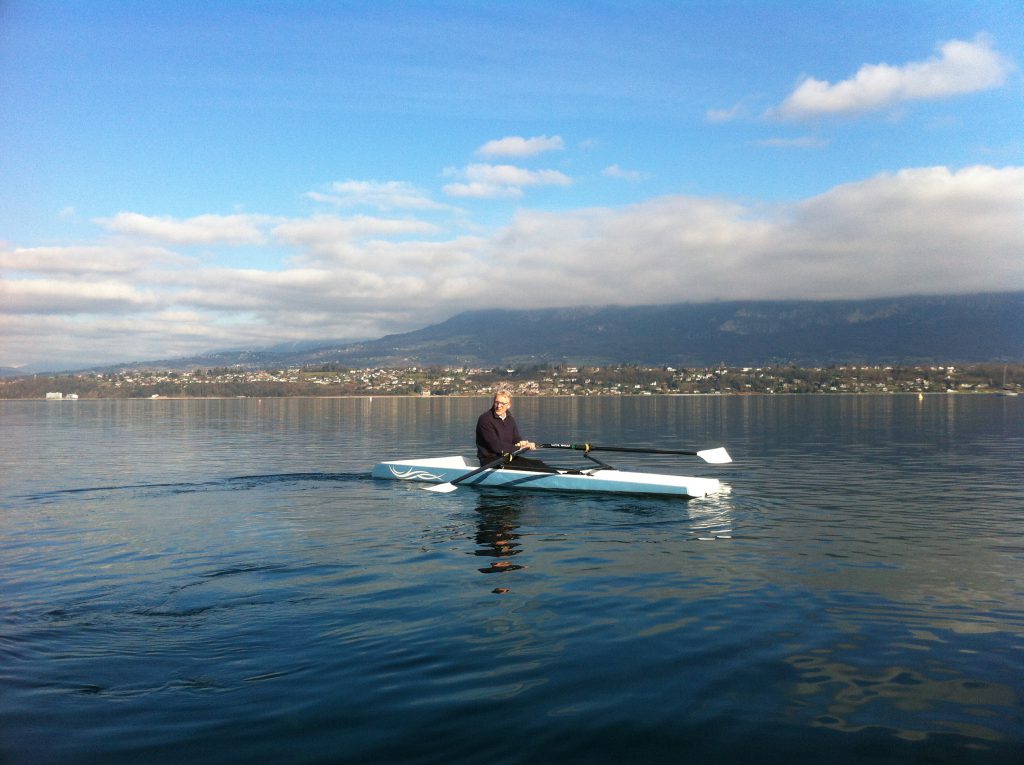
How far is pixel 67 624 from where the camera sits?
9180 mm

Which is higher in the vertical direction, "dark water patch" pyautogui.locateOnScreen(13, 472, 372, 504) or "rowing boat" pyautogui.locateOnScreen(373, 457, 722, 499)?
"rowing boat" pyautogui.locateOnScreen(373, 457, 722, 499)

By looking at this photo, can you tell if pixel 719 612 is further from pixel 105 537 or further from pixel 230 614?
pixel 105 537

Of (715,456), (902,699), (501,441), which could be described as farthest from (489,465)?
(902,699)

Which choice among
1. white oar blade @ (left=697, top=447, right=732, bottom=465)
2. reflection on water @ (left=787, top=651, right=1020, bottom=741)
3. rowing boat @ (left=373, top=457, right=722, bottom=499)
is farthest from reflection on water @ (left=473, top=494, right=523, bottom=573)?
white oar blade @ (left=697, top=447, right=732, bottom=465)

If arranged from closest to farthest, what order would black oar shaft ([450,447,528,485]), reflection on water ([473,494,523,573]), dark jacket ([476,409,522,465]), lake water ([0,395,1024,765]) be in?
lake water ([0,395,1024,765])
reflection on water ([473,494,523,573])
black oar shaft ([450,447,528,485])
dark jacket ([476,409,522,465])

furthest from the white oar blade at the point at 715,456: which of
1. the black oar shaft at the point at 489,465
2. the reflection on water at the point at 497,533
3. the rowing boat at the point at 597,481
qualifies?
the reflection on water at the point at 497,533

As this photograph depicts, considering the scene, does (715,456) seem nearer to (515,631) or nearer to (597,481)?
(597,481)

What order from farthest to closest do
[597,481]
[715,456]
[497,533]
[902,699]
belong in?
[715,456] → [597,481] → [497,533] → [902,699]

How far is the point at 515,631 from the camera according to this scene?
8.69m

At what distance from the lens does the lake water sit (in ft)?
20.2

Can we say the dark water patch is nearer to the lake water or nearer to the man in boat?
the lake water

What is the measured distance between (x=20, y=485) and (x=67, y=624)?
1806 cm

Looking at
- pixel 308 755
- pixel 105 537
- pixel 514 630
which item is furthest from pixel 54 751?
pixel 105 537

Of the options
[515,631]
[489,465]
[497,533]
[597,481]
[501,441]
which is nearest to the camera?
[515,631]
